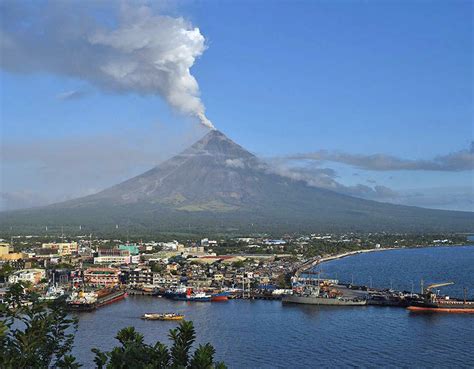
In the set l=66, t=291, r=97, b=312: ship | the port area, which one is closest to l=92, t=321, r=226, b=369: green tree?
l=66, t=291, r=97, b=312: ship

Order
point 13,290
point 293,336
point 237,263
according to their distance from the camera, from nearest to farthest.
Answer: point 13,290 → point 293,336 → point 237,263

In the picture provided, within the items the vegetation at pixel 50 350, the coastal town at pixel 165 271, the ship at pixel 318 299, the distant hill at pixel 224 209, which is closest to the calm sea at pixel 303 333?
the ship at pixel 318 299

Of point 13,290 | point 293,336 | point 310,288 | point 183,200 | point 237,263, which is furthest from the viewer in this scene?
point 183,200

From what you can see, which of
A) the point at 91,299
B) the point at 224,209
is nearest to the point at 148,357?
the point at 91,299

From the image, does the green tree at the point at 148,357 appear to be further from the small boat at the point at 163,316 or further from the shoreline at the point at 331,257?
the shoreline at the point at 331,257

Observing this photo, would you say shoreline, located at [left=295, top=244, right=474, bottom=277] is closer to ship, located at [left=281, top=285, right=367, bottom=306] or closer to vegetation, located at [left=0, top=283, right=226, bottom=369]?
ship, located at [left=281, top=285, right=367, bottom=306]

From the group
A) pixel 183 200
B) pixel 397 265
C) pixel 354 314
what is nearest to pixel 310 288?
pixel 354 314

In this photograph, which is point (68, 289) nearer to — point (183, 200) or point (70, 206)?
point (183, 200)

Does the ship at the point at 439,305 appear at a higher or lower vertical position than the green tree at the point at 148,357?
lower
